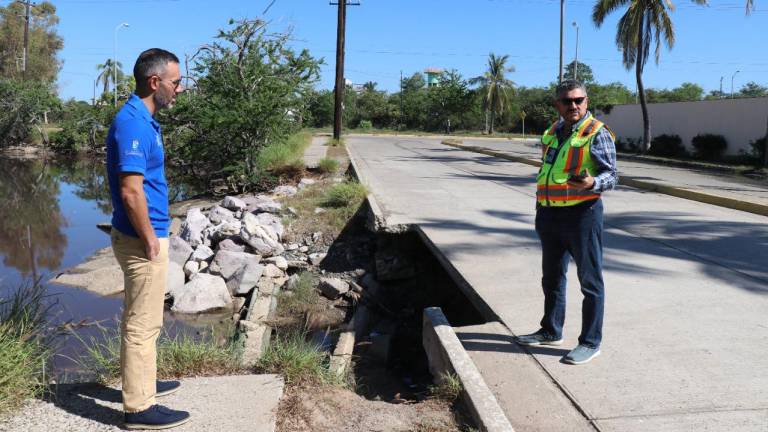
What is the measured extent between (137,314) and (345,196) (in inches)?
351

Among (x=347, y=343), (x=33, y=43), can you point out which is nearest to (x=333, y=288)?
(x=347, y=343)

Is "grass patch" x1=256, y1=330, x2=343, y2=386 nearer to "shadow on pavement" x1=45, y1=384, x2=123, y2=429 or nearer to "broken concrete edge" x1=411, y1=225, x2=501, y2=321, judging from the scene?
"shadow on pavement" x1=45, y1=384, x2=123, y2=429

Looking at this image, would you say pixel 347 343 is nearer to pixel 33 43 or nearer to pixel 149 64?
pixel 149 64

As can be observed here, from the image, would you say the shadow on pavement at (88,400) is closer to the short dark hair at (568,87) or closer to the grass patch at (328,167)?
the short dark hair at (568,87)

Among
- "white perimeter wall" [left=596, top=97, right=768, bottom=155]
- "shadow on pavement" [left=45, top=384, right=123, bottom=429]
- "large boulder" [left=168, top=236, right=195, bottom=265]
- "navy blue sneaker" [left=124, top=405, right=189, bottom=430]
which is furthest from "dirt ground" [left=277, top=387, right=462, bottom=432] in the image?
"white perimeter wall" [left=596, top=97, right=768, bottom=155]

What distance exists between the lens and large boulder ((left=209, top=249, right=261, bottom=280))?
9800 millimetres

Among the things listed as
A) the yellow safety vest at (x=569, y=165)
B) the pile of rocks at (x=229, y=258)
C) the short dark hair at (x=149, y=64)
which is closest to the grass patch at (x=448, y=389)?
the yellow safety vest at (x=569, y=165)

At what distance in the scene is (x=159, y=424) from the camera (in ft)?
11.3

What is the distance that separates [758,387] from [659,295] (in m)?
1.92

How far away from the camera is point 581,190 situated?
429 centimetres

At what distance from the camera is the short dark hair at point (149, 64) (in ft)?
11.1

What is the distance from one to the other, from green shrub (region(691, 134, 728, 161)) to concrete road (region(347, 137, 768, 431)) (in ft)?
53.8

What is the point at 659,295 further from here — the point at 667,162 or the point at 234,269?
the point at 667,162

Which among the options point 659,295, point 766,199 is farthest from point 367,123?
point 659,295
